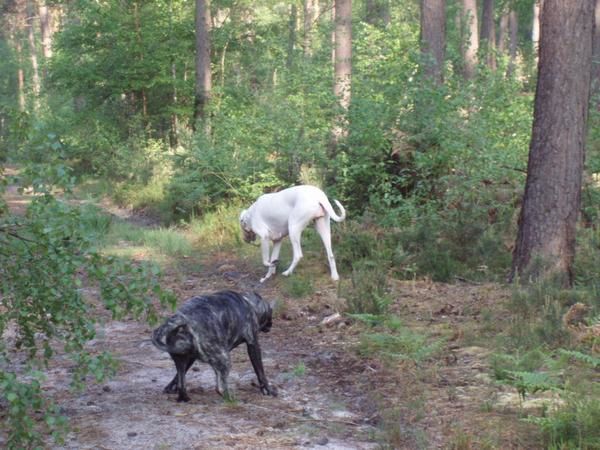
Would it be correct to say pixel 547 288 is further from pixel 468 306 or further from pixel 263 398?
pixel 263 398

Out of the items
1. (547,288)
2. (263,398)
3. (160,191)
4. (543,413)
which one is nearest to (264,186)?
(160,191)

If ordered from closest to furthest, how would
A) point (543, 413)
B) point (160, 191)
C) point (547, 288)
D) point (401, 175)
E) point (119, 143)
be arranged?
point (543, 413) → point (547, 288) → point (401, 175) → point (160, 191) → point (119, 143)

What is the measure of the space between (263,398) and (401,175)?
758cm

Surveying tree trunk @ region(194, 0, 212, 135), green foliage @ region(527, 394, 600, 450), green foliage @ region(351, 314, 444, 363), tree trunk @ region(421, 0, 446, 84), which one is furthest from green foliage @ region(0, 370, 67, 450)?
tree trunk @ region(194, 0, 212, 135)

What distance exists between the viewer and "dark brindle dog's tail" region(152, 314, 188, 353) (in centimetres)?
621

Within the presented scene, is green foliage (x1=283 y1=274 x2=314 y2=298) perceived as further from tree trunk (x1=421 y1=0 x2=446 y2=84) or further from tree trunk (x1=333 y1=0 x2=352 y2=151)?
tree trunk (x1=421 y1=0 x2=446 y2=84)

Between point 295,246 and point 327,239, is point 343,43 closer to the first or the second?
point 295,246

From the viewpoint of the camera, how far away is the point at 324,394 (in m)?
6.91

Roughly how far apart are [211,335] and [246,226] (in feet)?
20.4

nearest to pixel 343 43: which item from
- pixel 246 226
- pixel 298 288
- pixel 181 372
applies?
pixel 246 226

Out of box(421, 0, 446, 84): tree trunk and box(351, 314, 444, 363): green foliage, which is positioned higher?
box(421, 0, 446, 84): tree trunk

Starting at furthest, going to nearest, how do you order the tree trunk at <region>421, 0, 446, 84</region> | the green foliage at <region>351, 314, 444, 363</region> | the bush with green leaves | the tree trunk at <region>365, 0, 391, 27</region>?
the tree trunk at <region>365, 0, 391, 27</region> < the tree trunk at <region>421, 0, 446, 84</region> < the green foliage at <region>351, 314, 444, 363</region> < the bush with green leaves

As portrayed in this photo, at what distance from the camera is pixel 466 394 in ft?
21.5

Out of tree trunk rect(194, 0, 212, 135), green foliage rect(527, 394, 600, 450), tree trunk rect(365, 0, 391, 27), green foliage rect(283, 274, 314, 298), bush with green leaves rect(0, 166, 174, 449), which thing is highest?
tree trunk rect(365, 0, 391, 27)
